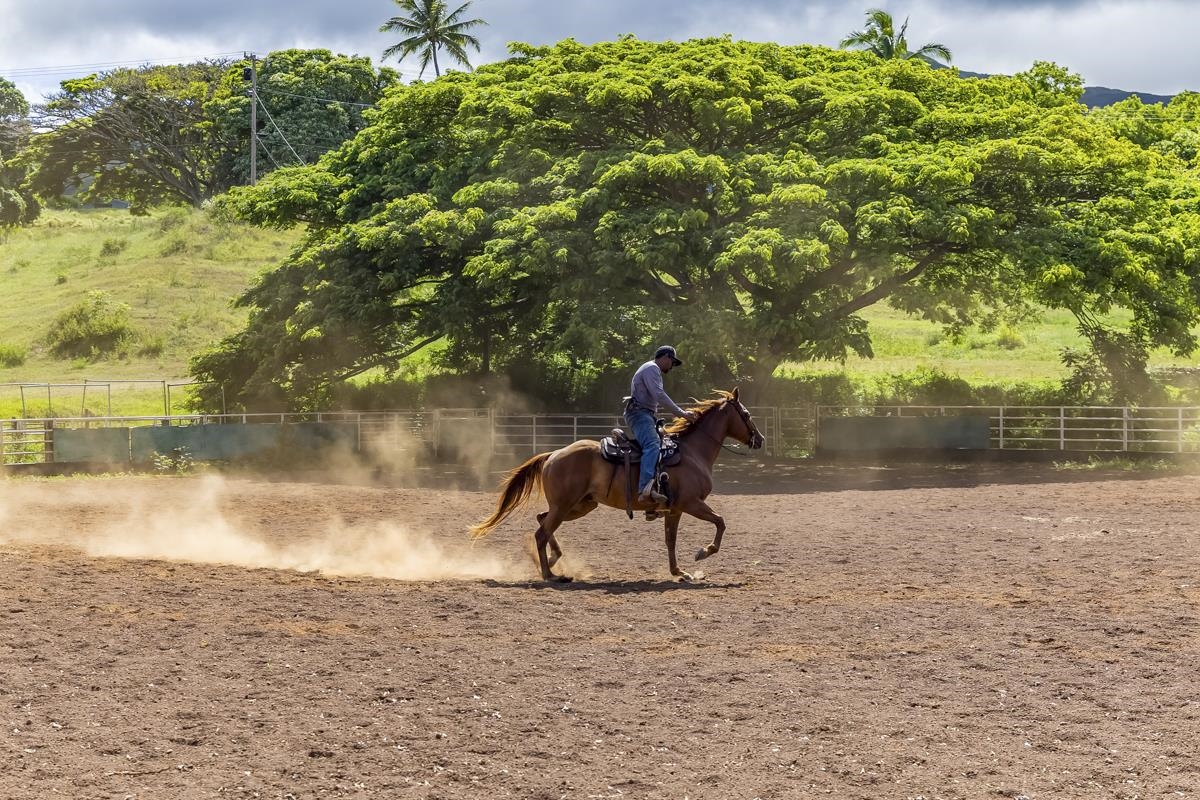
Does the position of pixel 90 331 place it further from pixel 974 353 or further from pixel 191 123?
pixel 974 353

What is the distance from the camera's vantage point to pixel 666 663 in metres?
10.5

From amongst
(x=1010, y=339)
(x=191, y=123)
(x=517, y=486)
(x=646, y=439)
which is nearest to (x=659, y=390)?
(x=646, y=439)

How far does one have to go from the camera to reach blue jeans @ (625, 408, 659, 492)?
14.4 meters

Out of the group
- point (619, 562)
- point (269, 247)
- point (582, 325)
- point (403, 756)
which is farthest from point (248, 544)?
point (269, 247)

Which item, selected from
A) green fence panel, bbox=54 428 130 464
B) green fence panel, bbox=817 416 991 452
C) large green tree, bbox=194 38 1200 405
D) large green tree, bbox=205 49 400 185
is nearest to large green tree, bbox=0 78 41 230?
large green tree, bbox=205 49 400 185

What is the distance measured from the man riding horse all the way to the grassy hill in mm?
25253

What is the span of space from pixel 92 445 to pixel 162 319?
831 inches

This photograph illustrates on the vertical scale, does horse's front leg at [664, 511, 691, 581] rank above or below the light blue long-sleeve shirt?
below

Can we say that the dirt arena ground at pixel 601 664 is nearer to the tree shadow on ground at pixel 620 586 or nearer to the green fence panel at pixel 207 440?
the tree shadow on ground at pixel 620 586

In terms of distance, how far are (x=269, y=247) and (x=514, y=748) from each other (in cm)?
5670

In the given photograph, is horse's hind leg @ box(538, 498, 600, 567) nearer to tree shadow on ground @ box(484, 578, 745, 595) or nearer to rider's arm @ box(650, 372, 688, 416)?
tree shadow on ground @ box(484, 578, 745, 595)

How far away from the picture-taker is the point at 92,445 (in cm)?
3019

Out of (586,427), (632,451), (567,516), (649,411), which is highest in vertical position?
(649,411)

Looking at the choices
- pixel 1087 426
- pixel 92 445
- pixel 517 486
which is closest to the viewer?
pixel 517 486
